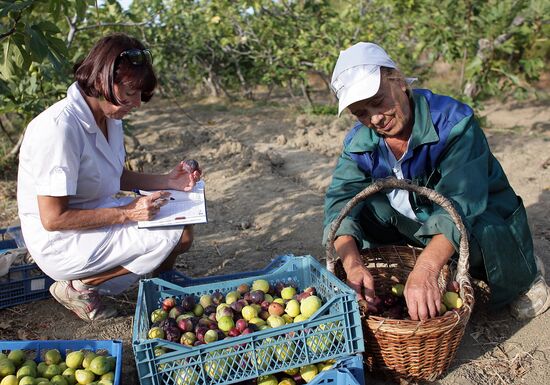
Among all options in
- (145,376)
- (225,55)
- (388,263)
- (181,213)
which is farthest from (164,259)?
(225,55)

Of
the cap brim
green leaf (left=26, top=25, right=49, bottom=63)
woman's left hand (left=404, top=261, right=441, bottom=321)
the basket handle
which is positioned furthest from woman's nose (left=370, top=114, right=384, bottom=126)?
green leaf (left=26, top=25, right=49, bottom=63)

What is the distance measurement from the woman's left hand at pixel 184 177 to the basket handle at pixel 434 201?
0.94 meters

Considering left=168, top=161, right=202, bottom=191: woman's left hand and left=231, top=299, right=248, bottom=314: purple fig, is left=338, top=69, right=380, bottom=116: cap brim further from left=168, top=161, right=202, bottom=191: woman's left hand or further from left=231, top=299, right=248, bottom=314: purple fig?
left=168, top=161, right=202, bottom=191: woman's left hand

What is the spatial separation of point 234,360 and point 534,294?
1.61 metres

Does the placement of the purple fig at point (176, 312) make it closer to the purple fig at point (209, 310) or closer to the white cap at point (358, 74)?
the purple fig at point (209, 310)

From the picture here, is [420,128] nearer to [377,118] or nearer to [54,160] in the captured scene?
[377,118]

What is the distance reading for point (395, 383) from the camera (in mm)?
2430

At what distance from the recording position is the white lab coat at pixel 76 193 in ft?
8.34

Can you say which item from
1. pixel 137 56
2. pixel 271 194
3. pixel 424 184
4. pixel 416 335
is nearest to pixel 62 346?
pixel 137 56

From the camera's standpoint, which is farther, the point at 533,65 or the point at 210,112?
the point at 210,112

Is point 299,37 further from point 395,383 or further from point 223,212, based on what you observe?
point 395,383

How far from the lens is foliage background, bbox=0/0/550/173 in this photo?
5.97 metres

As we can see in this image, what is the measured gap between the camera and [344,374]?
6.86ft

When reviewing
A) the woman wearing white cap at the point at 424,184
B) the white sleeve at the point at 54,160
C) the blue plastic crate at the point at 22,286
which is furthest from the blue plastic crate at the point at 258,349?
the blue plastic crate at the point at 22,286
